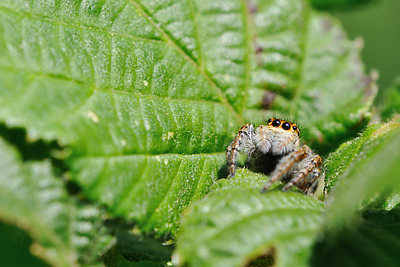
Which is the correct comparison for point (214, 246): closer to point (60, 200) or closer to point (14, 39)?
point (60, 200)

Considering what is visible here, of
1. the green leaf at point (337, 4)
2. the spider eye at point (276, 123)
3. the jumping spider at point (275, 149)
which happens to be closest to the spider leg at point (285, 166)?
the jumping spider at point (275, 149)

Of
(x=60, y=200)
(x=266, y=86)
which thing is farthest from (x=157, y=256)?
(x=266, y=86)

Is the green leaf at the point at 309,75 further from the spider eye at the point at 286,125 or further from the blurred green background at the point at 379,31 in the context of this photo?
the blurred green background at the point at 379,31

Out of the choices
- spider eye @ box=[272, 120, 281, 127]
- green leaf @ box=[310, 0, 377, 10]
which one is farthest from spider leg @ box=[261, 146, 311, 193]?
green leaf @ box=[310, 0, 377, 10]

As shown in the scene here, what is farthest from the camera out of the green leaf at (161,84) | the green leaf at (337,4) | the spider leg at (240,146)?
the green leaf at (337,4)

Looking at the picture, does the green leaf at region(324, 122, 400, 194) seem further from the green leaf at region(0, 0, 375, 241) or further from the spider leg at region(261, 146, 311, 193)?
the green leaf at region(0, 0, 375, 241)

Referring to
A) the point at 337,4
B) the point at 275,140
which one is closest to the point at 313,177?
the point at 275,140

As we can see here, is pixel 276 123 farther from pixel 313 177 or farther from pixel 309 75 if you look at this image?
pixel 309 75
